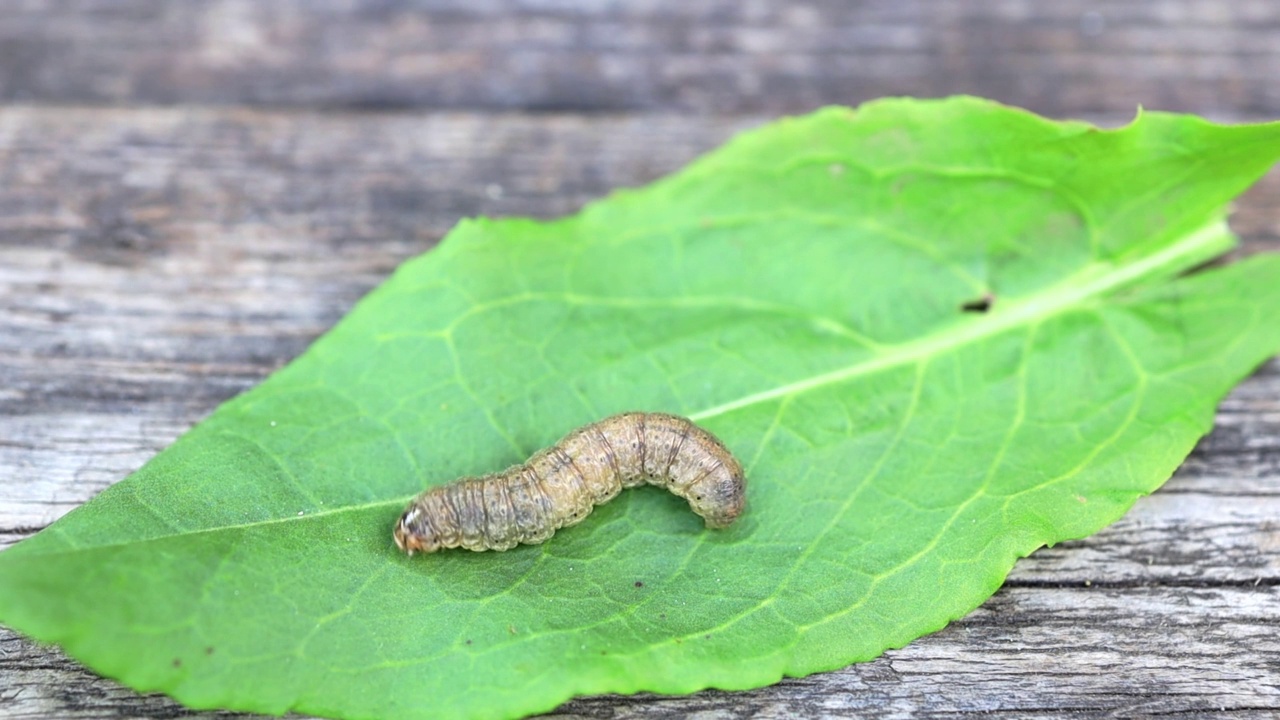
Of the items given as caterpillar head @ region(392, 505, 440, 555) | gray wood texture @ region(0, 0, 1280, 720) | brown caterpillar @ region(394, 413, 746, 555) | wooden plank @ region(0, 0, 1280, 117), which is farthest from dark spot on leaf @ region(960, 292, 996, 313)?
caterpillar head @ region(392, 505, 440, 555)

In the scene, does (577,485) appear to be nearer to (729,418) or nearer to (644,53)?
(729,418)

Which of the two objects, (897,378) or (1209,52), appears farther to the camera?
(1209,52)

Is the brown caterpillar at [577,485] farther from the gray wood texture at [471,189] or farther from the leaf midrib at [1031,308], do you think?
the gray wood texture at [471,189]

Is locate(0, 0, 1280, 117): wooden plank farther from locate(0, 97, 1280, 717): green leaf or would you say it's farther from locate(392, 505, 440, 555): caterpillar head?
locate(392, 505, 440, 555): caterpillar head

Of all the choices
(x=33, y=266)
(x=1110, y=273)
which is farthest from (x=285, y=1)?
(x=1110, y=273)

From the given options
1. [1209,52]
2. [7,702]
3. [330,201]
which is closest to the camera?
[7,702]

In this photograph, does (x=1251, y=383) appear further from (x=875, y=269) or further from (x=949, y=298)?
(x=875, y=269)
